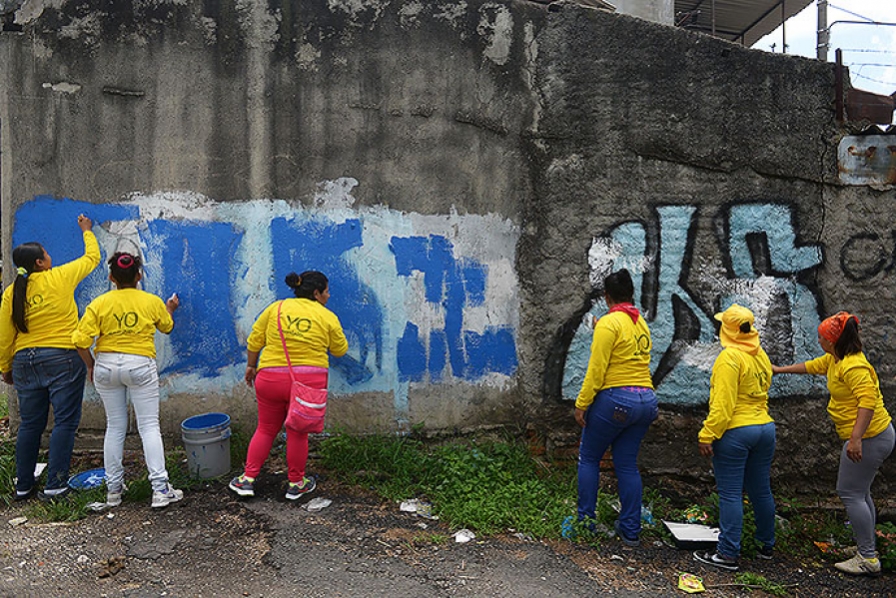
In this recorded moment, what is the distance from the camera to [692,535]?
4492 mm

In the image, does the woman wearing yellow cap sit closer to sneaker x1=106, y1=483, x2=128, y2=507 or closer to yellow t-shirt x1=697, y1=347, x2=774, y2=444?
yellow t-shirt x1=697, y1=347, x2=774, y2=444

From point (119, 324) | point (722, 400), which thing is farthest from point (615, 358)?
point (119, 324)

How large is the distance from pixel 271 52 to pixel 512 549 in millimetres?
3991

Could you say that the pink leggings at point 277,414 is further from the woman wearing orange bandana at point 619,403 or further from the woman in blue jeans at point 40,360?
the woman wearing orange bandana at point 619,403

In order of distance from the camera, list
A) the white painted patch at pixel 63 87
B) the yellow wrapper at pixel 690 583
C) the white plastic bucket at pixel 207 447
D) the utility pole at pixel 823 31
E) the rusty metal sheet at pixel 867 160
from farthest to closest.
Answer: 1. the utility pole at pixel 823 31
2. the rusty metal sheet at pixel 867 160
3. the white painted patch at pixel 63 87
4. the white plastic bucket at pixel 207 447
5. the yellow wrapper at pixel 690 583

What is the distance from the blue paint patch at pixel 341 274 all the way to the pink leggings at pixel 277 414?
0.65 meters

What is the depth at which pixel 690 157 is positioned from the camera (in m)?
5.23

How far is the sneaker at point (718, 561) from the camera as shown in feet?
13.7

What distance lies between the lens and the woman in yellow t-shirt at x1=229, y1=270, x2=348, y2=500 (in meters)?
4.57

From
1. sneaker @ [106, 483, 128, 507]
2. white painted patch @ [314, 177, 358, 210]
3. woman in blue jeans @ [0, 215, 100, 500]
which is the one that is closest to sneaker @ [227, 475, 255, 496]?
sneaker @ [106, 483, 128, 507]

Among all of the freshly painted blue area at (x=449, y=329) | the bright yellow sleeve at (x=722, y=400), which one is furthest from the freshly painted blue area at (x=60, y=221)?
the bright yellow sleeve at (x=722, y=400)

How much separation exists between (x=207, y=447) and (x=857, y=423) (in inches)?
171

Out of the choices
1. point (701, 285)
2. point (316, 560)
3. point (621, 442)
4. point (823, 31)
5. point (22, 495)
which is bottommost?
point (316, 560)

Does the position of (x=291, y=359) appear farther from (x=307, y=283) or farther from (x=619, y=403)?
(x=619, y=403)
